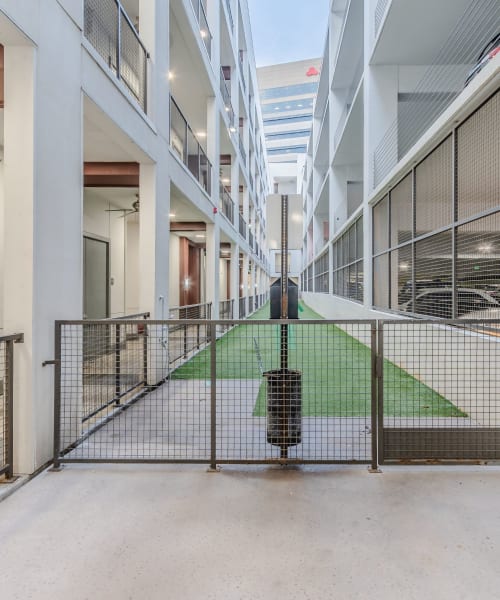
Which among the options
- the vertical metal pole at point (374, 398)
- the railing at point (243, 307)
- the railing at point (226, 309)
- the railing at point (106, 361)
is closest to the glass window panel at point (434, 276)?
the vertical metal pole at point (374, 398)

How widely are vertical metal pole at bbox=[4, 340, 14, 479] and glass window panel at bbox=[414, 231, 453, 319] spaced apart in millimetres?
4336

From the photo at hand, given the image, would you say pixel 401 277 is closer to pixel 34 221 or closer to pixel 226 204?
pixel 34 221

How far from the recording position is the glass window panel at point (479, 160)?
331cm

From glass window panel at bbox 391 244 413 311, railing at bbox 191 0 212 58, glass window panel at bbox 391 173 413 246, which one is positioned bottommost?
glass window panel at bbox 391 244 413 311

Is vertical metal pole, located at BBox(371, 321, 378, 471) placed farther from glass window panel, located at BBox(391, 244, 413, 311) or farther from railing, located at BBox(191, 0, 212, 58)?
railing, located at BBox(191, 0, 212, 58)

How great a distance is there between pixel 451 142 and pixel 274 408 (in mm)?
3658

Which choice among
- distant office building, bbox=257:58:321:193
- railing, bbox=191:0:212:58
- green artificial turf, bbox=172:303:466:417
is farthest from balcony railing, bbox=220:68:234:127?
distant office building, bbox=257:58:321:193

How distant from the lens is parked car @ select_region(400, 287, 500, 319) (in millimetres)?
3574

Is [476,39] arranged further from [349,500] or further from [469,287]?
[349,500]

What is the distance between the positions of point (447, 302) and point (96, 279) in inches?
252

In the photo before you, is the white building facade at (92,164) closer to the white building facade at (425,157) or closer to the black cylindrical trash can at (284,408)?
the black cylindrical trash can at (284,408)

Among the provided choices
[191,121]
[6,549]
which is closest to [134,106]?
[6,549]

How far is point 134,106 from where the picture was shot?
13.7 ft

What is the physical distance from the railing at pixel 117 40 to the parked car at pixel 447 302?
449cm
